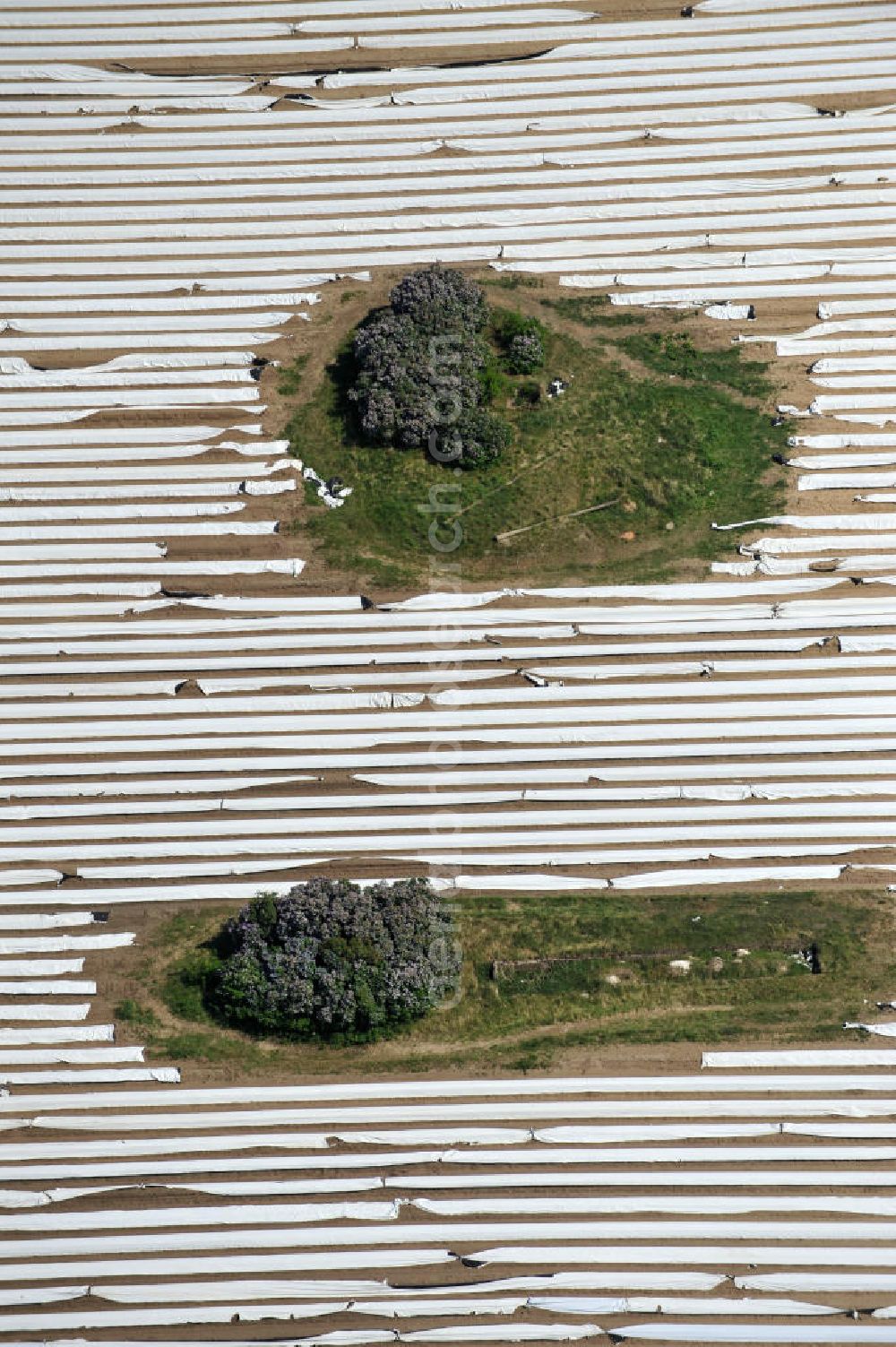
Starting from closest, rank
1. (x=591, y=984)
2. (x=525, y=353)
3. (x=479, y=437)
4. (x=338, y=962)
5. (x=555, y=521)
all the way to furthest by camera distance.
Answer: (x=338, y=962), (x=591, y=984), (x=479, y=437), (x=555, y=521), (x=525, y=353)

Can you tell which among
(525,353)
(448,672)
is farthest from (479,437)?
(448,672)

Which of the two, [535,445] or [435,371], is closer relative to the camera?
[435,371]

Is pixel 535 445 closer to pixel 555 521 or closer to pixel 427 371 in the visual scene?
pixel 555 521

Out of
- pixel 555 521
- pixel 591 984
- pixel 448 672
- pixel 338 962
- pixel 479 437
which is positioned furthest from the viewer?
pixel 555 521

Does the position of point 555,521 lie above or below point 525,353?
below

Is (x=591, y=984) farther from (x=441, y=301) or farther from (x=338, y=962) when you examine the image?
(x=441, y=301)

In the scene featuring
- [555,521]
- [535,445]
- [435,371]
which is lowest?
[555,521]

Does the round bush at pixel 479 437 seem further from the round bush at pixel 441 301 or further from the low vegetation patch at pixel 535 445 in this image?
the round bush at pixel 441 301

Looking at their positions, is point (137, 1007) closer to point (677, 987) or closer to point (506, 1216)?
point (506, 1216)

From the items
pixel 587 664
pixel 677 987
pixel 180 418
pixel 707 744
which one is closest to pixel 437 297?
pixel 180 418

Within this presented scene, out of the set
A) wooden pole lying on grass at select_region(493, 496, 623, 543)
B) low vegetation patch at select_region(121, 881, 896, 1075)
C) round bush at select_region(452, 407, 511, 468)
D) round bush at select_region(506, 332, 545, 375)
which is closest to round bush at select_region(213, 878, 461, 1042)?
low vegetation patch at select_region(121, 881, 896, 1075)
